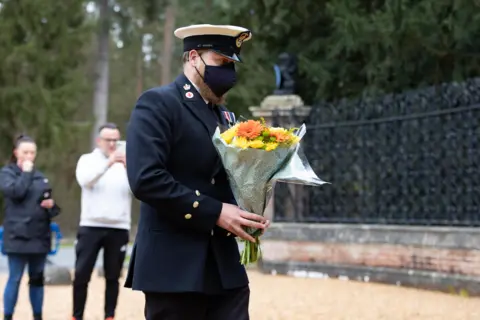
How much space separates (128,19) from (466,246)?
22369 millimetres

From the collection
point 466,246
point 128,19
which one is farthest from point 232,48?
point 128,19

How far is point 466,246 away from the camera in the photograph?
11.5 meters

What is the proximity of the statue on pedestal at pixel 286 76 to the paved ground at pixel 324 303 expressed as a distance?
3634mm

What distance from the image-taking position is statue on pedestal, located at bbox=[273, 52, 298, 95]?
52.7 ft

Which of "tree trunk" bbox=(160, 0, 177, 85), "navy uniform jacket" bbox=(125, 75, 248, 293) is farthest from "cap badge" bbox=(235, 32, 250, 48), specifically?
"tree trunk" bbox=(160, 0, 177, 85)

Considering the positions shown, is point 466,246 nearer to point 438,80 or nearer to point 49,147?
point 438,80

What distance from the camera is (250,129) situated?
4277 millimetres

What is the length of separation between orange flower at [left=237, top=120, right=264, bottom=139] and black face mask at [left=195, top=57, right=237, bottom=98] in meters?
0.24

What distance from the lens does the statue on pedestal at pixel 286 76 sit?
1608cm

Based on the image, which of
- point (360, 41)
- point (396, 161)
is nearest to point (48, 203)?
point (396, 161)

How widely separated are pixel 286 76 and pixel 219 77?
39.0 feet

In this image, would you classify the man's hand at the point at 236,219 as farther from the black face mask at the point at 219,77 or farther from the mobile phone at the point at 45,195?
the mobile phone at the point at 45,195

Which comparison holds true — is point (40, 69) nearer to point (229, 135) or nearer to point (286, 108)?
point (286, 108)

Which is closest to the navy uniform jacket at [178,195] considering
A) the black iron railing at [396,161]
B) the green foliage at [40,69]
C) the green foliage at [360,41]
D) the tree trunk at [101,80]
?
the black iron railing at [396,161]
